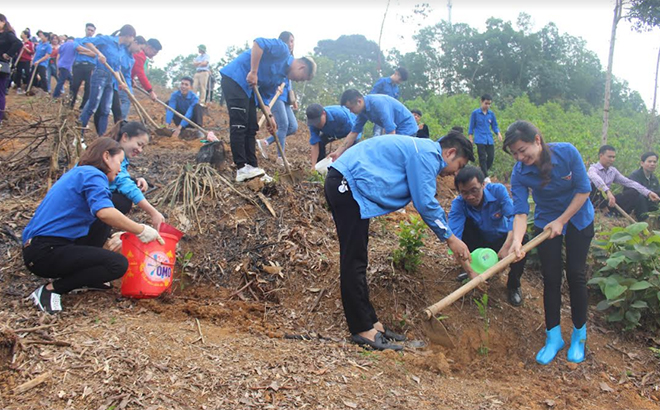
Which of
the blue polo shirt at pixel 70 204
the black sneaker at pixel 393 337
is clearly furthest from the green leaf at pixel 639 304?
the blue polo shirt at pixel 70 204

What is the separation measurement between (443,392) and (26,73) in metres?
13.2

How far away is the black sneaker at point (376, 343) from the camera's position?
294cm

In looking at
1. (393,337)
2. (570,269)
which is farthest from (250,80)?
(570,269)

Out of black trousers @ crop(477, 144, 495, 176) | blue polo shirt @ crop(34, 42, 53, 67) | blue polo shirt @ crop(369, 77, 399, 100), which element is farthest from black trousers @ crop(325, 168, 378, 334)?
blue polo shirt @ crop(34, 42, 53, 67)

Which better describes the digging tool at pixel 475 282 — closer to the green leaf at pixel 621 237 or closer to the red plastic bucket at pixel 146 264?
the green leaf at pixel 621 237

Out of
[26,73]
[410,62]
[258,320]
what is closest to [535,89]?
[410,62]

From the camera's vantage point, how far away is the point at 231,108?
15.3ft

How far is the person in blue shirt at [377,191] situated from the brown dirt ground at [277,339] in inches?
15.1

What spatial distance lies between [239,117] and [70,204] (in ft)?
6.81

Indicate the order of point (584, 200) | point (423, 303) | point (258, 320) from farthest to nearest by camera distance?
point (423, 303) → point (258, 320) → point (584, 200)

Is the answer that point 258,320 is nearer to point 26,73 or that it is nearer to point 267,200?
point 267,200

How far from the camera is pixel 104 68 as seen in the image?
6133mm

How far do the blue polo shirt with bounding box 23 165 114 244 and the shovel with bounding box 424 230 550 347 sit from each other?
2103 millimetres

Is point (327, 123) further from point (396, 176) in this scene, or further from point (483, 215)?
point (396, 176)
